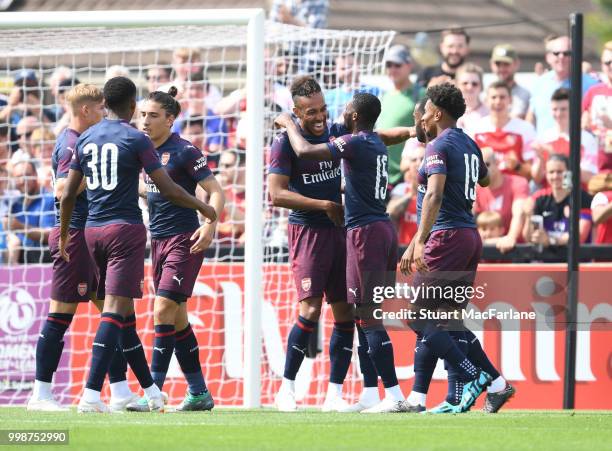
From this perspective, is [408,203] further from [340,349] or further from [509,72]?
[340,349]

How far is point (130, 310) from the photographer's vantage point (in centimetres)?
908

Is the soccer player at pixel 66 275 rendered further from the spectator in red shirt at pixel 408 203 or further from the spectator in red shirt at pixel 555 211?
the spectator in red shirt at pixel 555 211

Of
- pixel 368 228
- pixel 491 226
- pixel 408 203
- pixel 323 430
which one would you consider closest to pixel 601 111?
pixel 491 226

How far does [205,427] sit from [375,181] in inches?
98.6

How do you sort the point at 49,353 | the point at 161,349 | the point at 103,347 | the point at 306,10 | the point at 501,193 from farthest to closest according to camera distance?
the point at 306,10, the point at 501,193, the point at 49,353, the point at 161,349, the point at 103,347

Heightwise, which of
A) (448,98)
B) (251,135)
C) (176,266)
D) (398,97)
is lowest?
(176,266)

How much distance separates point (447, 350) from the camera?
8828mm

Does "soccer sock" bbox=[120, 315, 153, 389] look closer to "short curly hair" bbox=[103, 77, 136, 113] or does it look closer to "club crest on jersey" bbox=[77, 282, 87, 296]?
"club crest on jersey" bbox=[77, 282, 87, 296]

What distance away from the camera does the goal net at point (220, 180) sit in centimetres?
1233

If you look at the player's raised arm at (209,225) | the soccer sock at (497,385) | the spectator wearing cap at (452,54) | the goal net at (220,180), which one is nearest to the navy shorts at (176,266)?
the player's raised arm at (209,225)

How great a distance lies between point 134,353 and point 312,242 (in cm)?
158

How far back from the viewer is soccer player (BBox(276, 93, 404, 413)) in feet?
30.7

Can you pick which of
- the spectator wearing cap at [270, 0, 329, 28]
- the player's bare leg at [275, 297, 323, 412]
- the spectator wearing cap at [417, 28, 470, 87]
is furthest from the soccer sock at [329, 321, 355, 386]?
the spectator wearing cap at [270, 0, 329, 28]

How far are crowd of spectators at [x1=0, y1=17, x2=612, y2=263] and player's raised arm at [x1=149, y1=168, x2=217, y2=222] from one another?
3558mm
